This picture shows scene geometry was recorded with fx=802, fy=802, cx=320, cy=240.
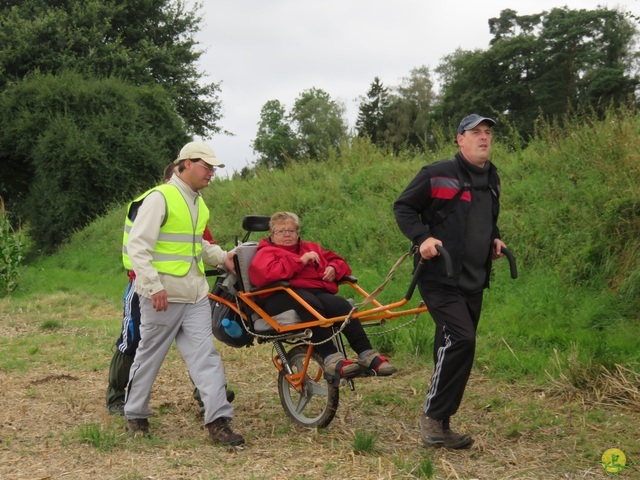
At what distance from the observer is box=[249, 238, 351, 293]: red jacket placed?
6.29m

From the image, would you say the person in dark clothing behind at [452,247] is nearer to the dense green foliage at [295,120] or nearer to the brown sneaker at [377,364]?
the brown sneaker at [377,364]

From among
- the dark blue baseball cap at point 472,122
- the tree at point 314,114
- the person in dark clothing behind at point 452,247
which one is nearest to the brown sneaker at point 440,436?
the person in dark clothing behind at point 452,247

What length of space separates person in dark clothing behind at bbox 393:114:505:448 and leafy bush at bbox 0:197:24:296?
12457 millimetres

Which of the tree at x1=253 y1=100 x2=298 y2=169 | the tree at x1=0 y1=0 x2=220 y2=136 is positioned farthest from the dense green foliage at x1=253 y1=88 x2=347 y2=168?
the tree at x1=0 y1=0 x2=220 y2=136

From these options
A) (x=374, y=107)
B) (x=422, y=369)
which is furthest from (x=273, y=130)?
(x=422, y=369)

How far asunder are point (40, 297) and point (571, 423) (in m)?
11.7

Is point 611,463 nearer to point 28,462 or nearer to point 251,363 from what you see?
point 28,462

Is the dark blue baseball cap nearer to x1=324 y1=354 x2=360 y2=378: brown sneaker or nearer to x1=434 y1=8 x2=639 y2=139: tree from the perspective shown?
x1=324 y1=354 x2=360 y2=378: brown sneaker

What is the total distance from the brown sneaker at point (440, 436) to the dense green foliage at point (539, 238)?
5.82 feet

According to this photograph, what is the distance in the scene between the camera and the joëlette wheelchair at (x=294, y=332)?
19.8ft

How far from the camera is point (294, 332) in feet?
20.6

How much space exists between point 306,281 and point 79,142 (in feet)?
65.3

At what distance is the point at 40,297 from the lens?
15328 mm

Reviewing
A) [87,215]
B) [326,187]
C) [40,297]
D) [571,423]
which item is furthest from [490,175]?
[87,215]
